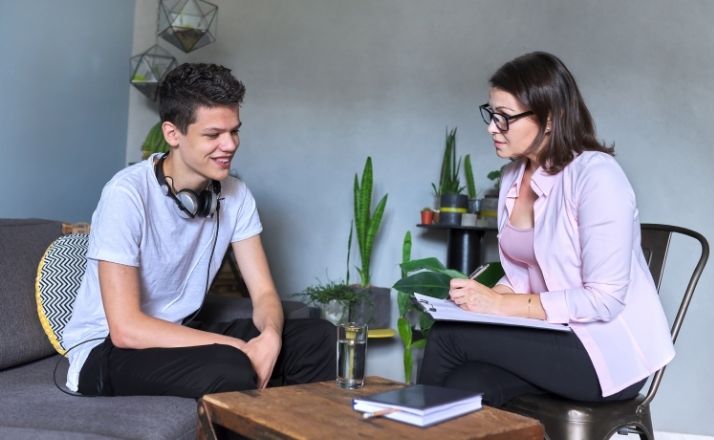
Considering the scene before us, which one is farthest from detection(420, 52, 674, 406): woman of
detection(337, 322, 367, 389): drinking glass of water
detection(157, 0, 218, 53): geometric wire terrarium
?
detection(157, 0, 218, 53): geometric wire terrarium

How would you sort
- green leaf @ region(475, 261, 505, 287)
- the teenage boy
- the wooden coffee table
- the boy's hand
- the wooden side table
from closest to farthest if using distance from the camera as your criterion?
the wooden coffee table < the teenage boy < the boy's hand < green leaf @ region(475, 261, 505, 287) < the wooden side table

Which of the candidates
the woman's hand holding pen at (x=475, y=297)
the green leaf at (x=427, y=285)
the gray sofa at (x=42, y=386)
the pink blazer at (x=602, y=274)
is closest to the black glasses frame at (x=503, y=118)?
the pink blazer at (x=602, y=274)

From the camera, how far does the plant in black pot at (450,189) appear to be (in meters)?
3.29

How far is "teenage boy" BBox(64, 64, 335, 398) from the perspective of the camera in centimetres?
162

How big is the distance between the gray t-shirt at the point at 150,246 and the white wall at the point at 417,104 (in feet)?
5.79

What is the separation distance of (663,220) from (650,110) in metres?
0.51

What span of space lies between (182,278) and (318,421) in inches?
33.6

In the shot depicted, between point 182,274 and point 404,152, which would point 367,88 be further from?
point 182,274

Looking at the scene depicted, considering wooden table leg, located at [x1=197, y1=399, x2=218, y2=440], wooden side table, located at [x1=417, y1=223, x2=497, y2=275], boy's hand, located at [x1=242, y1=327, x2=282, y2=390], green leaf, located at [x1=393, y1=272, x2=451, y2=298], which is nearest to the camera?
wooden table leg, located at [x1=197, y1=399, x2=218, y2=440]

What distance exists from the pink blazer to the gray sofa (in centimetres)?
88

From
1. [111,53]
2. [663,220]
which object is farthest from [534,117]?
[111,53]

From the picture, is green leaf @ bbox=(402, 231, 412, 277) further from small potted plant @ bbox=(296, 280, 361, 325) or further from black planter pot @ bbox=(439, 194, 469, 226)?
small potted plant @ bbox=(296, 280, 361, 325)

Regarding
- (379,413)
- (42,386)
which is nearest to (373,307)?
(42,386)

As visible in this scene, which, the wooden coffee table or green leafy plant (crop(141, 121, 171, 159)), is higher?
green leafy plant (crop(141, 121, 171, 159))
